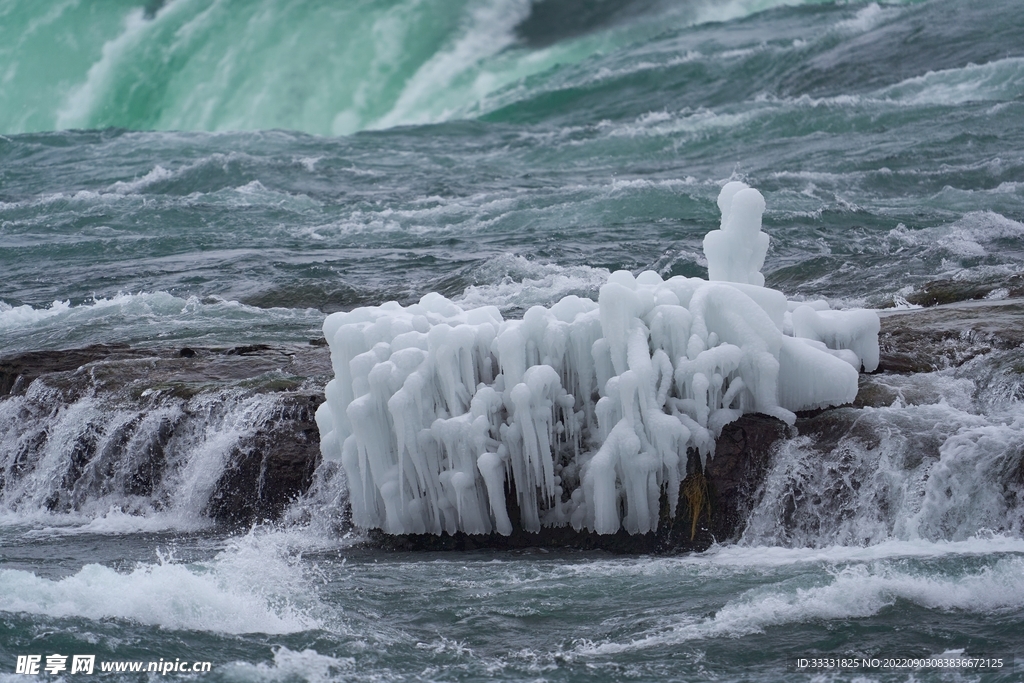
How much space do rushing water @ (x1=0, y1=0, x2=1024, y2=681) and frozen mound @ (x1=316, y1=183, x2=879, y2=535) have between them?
40 centimetres

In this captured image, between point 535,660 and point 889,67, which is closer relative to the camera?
point 535,660

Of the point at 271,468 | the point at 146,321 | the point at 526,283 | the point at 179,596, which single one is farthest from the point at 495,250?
the point at 179,596

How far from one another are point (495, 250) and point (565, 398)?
898cm

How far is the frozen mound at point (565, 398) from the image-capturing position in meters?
9.06

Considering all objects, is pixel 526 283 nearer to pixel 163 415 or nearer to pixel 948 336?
pixel 163 415

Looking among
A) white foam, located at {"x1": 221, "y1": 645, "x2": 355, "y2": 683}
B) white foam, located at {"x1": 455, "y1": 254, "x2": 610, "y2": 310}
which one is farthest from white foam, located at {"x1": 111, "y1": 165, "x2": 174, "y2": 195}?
white foam, located at {"x1": 221, "y1": 645, "x2": 355, "y2": 683}

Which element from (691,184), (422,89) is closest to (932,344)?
(691,184)

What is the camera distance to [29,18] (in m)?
38.6

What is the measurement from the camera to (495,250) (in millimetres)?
18109

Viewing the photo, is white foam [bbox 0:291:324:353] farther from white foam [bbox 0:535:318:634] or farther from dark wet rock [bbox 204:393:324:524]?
white foam [bbox 0:535:318:634]

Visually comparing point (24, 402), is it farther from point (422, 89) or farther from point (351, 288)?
point (422, 89)

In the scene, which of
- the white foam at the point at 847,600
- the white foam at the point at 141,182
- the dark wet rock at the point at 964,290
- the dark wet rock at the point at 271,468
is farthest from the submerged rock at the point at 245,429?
the white foam at the point at 141,182

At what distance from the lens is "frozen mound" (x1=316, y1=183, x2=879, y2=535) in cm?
906

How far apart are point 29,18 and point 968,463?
3647cm
